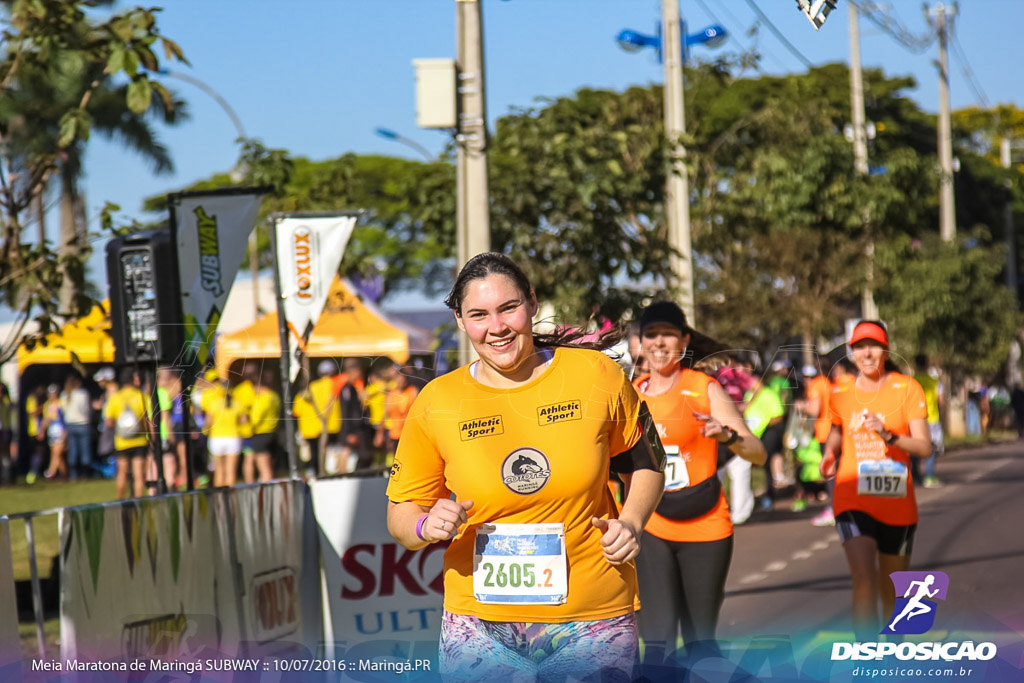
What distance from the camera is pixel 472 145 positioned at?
9109mm

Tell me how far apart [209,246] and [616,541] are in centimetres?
474

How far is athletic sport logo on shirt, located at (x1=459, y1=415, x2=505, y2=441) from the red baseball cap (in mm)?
3793

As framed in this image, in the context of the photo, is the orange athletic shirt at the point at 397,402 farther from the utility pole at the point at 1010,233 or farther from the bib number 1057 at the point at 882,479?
the utility pole at the point at 1010,233

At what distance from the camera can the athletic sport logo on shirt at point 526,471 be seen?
363 cm

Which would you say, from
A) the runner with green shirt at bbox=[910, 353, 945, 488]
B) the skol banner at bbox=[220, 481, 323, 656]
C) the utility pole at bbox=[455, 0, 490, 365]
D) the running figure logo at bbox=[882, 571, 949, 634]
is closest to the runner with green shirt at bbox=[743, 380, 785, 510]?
the running figure logo at bbox=[882, 571, 949, 634]

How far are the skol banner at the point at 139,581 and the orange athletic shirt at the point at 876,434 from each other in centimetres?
316

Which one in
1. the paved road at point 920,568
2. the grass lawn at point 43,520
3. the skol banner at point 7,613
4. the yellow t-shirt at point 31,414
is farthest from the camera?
the yellow t-shirt at point 31,414

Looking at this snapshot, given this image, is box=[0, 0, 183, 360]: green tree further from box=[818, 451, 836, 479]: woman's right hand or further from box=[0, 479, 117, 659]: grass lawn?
box=[818, 451, 836, 479]: woman's right hand

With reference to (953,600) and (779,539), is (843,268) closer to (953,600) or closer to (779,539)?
(779,539)

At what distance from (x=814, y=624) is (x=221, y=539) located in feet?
13.0

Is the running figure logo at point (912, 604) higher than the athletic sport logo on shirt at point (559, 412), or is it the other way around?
the athletic sport logo on shirt at point (559, 412)

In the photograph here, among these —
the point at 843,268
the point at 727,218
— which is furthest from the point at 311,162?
the point at 727,218

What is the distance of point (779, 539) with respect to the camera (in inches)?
554

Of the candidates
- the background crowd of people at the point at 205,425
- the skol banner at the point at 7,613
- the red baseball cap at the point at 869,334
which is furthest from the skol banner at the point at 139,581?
the red baseball cap at the point at 869,334
